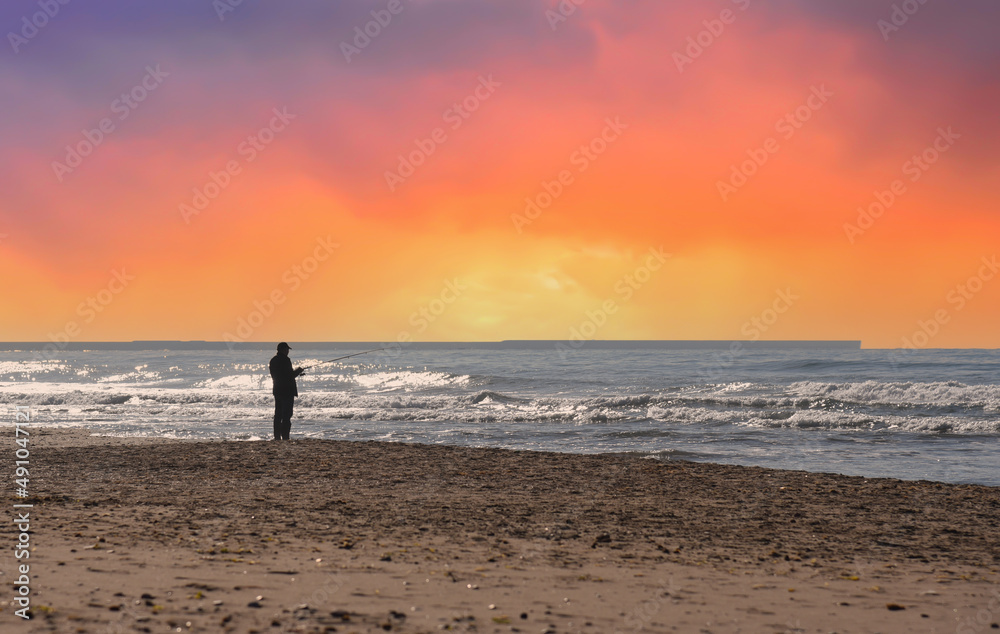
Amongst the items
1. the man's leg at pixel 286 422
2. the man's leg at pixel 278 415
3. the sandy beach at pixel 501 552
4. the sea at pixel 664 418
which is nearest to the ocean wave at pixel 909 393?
the sea at pixel 664 418

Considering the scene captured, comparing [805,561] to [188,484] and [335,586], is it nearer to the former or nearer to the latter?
[335,586]

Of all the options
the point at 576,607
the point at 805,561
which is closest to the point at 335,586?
the point at 576,607

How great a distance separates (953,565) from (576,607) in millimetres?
3462

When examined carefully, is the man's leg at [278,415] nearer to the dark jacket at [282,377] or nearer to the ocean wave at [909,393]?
the dark jacket at [282,377]

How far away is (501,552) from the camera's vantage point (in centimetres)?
583

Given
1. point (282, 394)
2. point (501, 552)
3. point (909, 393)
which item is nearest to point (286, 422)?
point (282, 394)

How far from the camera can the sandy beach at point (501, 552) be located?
4.29 meters

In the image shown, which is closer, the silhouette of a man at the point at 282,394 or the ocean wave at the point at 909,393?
the silhouette of a man at the point at 282,394

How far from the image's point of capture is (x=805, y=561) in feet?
19.0

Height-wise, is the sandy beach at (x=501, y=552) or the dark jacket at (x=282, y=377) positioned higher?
the dark jacket at (x=282, y=377)

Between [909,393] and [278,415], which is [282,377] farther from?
[909,393]

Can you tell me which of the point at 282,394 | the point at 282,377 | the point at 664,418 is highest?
the point at 282,377

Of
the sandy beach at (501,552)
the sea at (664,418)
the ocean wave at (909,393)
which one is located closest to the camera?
the sandy beach at (501,552)

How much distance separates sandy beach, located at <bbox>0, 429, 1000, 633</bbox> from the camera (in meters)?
4.29
